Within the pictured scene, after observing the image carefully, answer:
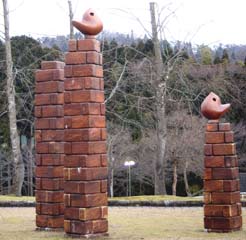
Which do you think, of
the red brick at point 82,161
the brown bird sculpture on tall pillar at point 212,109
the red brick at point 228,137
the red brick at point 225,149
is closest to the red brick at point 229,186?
the red brick at point 225,149

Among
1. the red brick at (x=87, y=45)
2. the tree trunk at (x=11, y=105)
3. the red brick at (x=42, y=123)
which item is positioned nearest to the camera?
the red brick at (x=87, y=45)

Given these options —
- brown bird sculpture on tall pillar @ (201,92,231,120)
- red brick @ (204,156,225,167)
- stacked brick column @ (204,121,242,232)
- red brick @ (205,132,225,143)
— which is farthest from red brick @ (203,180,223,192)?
brown bird sculpture on tall pillar @ (201,92,231,120)

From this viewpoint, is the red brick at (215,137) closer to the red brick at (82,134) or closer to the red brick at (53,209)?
the red brick at (82,134)

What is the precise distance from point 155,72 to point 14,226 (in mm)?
6029

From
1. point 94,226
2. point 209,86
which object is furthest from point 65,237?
point 209,86

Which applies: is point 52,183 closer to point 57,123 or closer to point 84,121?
point 57,123

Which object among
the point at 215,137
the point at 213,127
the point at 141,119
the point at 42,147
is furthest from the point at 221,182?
the point at 141,119

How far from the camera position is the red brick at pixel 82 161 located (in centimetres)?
561

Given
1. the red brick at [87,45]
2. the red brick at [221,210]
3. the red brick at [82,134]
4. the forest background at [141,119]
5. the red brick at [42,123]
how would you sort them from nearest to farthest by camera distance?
the red brick at [82,134] → the red brick at [87,45] → the red brick at [221,210] → the red brick at [42,123] → the forest background at [141,119]

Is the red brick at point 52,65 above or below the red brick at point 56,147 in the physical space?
above

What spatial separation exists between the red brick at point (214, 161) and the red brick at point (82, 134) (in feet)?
4.82

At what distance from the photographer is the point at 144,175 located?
1941 centimetres

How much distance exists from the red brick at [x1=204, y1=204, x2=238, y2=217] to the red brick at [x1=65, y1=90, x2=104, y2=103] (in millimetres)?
1889

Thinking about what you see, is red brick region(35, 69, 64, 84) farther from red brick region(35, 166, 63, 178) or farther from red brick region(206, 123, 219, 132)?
red brick region(206, 123, 219, 132)
